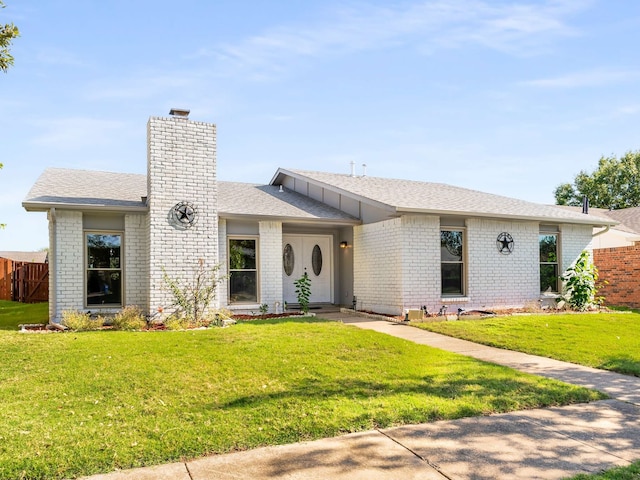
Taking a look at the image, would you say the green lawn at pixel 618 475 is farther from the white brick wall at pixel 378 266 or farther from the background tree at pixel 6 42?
the background tree at pixel 6 42

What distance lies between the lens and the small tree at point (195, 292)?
11.3m

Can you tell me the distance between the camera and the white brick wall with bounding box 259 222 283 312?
1322 cm

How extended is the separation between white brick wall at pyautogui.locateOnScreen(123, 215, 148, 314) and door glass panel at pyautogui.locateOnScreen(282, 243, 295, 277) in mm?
4359

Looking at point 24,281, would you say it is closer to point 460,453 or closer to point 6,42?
point 6,42

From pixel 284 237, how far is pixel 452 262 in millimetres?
4927

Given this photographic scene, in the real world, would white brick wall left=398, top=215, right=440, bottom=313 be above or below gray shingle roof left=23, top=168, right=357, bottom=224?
below

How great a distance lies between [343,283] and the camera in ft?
51.0

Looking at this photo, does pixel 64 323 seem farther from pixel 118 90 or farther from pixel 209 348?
pixel 118 90

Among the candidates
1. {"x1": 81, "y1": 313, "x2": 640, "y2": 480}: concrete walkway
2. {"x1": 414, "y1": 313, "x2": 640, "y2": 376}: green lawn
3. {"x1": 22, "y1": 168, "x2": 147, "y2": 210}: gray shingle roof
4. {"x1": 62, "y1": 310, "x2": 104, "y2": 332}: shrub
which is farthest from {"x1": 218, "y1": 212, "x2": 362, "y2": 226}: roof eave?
{"x1": 81, "y1": 313, "x2": 640, "y2": 480}: concrete walkway

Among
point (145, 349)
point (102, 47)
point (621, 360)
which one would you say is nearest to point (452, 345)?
point (621, 360)

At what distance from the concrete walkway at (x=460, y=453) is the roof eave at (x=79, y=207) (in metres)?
8.54

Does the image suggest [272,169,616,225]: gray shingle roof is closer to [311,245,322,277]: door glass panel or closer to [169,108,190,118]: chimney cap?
[311,245,322,277]: door glass panel

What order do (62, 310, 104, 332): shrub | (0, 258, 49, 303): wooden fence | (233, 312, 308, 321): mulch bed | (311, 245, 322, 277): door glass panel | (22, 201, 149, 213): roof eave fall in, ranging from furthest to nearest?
1. (0, 258, 49, 303): wooden fence
2. (311, 245, 322, 277): door glass panel
3. (233, 312, 308, 321): mulch bed
4. (22, 201, 149, 213): roof eave
5. (62, 310, 104, 332): shrub

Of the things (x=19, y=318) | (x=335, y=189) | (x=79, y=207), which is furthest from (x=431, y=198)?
(x=19, y=318)
